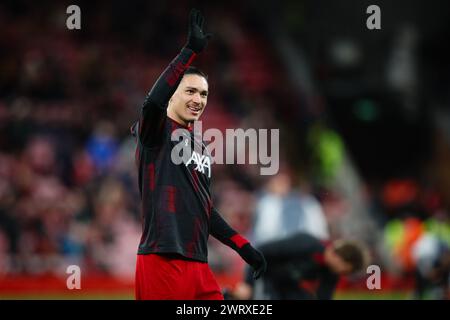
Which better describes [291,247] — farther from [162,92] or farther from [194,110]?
[162,92]

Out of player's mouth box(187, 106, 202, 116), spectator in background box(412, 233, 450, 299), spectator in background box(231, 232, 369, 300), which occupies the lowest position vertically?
spectator in background box(412, 233, 450, 299)

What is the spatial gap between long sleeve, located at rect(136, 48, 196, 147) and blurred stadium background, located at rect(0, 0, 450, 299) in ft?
14.3

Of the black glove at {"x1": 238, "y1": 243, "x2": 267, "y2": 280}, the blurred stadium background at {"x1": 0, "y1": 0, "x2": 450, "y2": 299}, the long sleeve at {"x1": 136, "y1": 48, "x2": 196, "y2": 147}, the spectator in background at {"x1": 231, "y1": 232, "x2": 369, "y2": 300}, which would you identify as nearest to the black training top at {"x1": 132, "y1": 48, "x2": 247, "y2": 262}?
the long sleeve at {"x1": 136, "y1": 48, "x2": 196, "y2": 147}

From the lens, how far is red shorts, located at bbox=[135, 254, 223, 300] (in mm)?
4742

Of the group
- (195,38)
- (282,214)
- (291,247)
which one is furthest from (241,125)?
(195,38)

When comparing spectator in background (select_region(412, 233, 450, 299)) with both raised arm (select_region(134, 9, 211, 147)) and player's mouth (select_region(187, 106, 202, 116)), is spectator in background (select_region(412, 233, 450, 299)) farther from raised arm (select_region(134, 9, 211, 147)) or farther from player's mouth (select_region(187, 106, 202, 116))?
raised arm (select_region(134, 9, 211, 147))

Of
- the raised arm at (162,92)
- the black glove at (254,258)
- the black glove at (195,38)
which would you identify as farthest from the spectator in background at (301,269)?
the black glove at (195,38)

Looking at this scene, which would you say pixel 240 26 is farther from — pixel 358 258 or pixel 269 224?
pixel 358 258

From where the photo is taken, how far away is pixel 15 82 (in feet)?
47.8

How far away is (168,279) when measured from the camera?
474cm

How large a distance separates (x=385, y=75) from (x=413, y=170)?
242 cm

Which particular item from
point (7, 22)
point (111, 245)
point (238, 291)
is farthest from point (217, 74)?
point (238, 291)

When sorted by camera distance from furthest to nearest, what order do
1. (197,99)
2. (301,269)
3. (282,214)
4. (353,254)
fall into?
1. (282,214)
2. (301,269)
3. (353,254)
4. (197,99)

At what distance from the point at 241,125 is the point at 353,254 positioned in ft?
34.5
